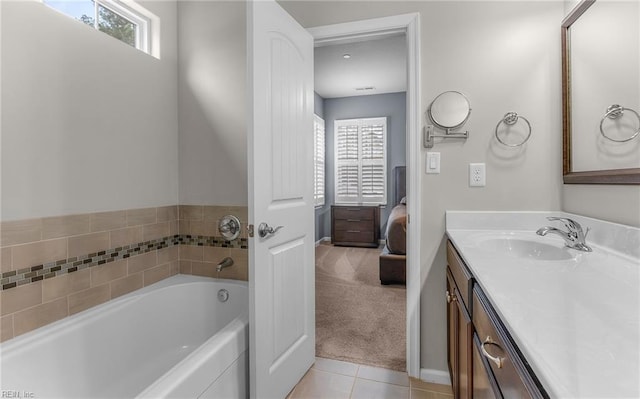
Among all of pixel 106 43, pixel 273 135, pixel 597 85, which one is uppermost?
pixel 106 43

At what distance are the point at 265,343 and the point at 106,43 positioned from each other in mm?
1781

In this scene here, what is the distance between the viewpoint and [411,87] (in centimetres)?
182

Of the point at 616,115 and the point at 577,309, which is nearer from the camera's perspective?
the point at 577,309

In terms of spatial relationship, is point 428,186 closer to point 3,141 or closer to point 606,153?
point 606,153

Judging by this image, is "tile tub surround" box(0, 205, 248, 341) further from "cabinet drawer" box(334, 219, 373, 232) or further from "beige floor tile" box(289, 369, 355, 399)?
"cabinet drawer" box(334, 219, 373, 232)

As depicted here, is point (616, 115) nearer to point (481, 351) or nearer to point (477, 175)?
point (477, 175)

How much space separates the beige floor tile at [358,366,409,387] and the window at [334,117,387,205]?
389 centimetres

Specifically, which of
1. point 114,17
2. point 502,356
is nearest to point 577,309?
point 502,356

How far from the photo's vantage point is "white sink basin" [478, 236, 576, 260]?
4.40 ft

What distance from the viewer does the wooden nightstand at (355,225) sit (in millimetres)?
5449

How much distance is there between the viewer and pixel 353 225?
5539mm

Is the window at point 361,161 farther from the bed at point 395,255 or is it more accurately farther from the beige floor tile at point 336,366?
the beige floor tile at point 336,366

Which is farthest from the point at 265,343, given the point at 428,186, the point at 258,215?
the point at 428,186

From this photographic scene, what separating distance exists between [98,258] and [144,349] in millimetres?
549
